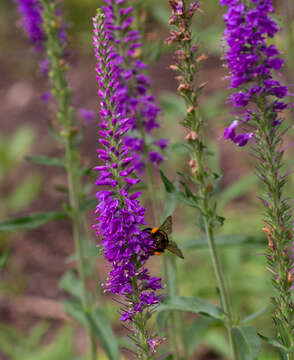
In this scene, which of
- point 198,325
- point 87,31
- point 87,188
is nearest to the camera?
point 198,325

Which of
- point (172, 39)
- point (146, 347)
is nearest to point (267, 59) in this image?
point (172, 39)

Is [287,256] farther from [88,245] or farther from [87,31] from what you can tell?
[87,31]

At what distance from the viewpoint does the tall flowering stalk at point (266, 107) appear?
2322 millimetres

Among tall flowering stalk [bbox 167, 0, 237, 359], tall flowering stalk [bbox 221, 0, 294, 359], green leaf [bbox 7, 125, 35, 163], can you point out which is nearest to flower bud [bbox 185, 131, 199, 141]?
tall flowering stalk [bbox 167, 0, 237, 359]

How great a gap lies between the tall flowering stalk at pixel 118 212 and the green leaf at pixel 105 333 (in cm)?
169

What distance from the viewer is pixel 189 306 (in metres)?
2.75

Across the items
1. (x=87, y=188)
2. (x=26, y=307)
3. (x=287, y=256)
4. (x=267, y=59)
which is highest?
(x=267, y=59)

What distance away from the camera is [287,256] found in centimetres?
240

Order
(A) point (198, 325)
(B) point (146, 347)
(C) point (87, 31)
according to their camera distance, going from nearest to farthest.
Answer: (B) point (146, 347)
(A) point (198, 325)
(C) point (87, 31)

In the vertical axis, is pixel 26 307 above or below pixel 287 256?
below

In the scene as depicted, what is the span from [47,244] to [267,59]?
6.81 meters

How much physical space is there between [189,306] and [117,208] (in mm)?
864

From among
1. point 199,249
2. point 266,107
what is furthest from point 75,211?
point 266,107

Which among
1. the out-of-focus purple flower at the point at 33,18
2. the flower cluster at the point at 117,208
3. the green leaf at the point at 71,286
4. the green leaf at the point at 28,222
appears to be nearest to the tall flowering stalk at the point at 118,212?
the flower cluster at the point at 117,208
